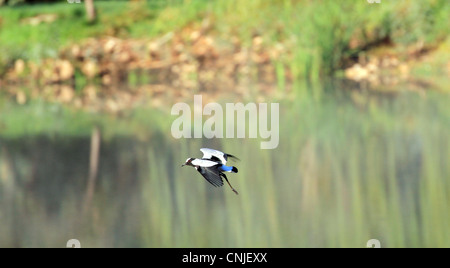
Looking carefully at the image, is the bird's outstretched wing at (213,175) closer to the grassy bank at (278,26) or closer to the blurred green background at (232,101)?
the blurred green background at (232,101)

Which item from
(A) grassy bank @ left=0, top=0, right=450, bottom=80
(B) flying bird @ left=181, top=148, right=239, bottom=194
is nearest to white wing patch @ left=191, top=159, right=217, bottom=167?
(B) flying bird @ left=181, top=148, right=239, bottom=194

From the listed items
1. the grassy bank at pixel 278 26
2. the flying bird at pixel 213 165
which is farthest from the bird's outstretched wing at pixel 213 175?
the grassy bank at pixel 278 26

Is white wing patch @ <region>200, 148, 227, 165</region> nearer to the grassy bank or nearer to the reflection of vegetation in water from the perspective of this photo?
the reflection of vegetation in water

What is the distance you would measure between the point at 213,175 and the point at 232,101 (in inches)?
185

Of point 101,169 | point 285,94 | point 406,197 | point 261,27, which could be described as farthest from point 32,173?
point 261,27

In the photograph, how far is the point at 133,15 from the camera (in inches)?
470

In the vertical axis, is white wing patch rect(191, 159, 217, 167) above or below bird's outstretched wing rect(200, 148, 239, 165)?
below

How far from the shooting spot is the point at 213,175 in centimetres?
292

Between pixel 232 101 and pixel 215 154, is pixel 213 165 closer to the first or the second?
pixel 215 154

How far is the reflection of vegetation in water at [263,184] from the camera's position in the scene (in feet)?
11.7

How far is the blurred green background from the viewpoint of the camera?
149 inches

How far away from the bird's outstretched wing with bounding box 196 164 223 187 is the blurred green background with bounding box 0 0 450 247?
0.53m

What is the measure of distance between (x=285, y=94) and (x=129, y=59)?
3357 millimetres

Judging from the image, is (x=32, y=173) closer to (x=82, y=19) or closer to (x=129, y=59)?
(x=129, y=59)
